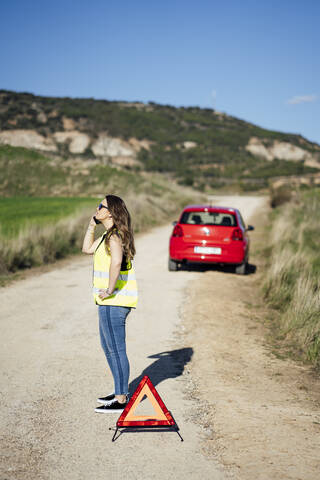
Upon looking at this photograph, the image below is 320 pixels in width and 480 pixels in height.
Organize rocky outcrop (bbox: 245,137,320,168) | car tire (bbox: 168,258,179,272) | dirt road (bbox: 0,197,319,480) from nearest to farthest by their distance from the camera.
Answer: dirt road (bbox: 0,197,319,480), car tire (bbox: 168,258,179,272), rocky outcrop (bbox: 245,137,320,168)

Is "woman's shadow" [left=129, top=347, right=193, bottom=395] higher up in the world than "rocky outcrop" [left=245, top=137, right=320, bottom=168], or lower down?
lower down

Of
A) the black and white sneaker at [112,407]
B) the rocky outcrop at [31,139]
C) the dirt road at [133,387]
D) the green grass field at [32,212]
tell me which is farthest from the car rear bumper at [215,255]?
the rocky outcrop at [31,139]

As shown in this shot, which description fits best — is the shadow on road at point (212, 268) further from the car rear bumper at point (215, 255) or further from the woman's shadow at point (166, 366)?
the woman's shadow at point (166, 366)

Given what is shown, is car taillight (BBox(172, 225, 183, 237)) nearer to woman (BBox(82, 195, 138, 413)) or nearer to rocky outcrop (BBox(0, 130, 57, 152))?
woman (BBox(82, 195, 138, 413))

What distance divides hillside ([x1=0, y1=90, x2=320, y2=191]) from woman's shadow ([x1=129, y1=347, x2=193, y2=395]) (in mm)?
60688

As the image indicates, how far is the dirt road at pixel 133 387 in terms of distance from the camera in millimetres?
3908

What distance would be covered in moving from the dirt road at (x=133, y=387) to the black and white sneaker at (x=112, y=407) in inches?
2.1

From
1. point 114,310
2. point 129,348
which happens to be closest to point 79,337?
point 129,348

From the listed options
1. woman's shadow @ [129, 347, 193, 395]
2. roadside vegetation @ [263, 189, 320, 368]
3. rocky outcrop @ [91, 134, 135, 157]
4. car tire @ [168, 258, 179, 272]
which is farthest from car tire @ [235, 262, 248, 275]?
rocky outcrop @ [91, 134, 135, 157]

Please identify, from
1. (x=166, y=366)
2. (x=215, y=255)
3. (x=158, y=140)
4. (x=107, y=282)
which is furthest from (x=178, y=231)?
(x=158, y=140)

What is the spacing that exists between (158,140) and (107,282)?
10279 centimetres

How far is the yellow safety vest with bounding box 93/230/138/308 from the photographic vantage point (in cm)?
463

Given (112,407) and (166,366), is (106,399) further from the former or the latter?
(166,366)

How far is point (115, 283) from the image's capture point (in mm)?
4531
